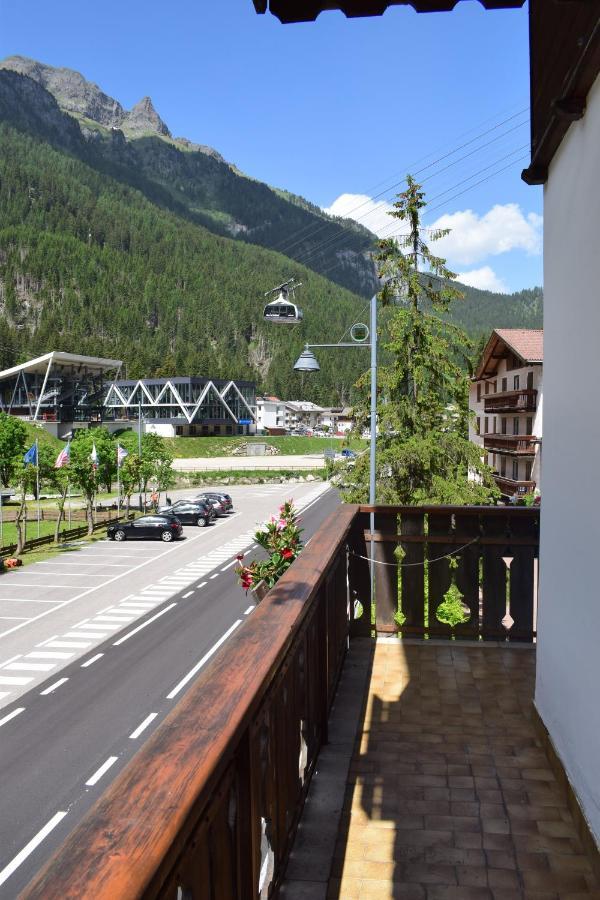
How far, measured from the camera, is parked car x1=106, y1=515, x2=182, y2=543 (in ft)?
106

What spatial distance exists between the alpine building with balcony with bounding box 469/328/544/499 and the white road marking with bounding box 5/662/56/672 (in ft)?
71.6

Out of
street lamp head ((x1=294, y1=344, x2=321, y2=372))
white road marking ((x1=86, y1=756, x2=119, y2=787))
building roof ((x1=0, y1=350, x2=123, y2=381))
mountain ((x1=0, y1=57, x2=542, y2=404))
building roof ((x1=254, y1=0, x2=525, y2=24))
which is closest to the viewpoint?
building roof ((x1=254, y1=0, x2=525, y2=24))

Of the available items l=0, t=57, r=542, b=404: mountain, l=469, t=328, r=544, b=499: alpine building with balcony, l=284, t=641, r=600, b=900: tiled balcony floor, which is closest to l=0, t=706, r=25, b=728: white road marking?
l=284, t=641, r=600, b=900: tiled balcony floor

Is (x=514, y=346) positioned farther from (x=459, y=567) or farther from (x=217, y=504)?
(x=459, y=567)

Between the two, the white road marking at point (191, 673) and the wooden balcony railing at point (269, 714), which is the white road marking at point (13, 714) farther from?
the wooden balcony railing at point (269, 714)

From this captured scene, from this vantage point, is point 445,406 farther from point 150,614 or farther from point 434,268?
point 150,614

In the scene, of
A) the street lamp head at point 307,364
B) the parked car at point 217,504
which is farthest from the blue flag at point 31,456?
the street lamp head at point 307,364

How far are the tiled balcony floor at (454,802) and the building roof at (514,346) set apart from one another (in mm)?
28396

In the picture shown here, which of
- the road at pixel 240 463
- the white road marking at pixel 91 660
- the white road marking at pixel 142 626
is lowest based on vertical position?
the white road marking at pixel 91 660

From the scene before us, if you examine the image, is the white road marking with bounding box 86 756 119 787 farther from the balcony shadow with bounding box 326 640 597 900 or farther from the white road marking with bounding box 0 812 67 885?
the balcony shadow with bounding box 326 640 597 900

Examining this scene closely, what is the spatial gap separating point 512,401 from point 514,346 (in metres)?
3.20

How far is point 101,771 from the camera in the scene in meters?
10.2

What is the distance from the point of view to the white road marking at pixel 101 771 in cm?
984

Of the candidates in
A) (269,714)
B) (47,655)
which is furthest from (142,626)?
(269,714)
